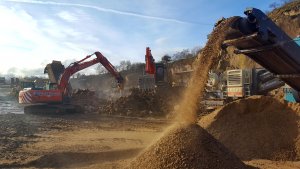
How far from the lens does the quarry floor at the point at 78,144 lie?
27.0 ft

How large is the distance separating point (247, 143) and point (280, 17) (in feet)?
63.9

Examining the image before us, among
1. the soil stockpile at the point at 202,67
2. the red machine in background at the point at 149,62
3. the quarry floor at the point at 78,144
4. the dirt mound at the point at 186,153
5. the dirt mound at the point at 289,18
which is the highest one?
the dirt mound at the point at 289,18

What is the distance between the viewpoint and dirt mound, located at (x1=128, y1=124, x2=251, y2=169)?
18.5 feet

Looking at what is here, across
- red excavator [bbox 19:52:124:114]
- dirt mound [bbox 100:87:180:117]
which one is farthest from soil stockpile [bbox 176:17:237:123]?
red excavator [bbox 19:52:124:114]

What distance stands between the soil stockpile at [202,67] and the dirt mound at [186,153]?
78cm

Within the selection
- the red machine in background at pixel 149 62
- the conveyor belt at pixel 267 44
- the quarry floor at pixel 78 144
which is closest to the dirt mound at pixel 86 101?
the red machine in background at pixel 149 62

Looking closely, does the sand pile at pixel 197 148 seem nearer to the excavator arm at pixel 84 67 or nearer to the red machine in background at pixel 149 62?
the red machine in background at pixel 149 62

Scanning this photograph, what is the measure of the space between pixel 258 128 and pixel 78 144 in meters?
4.88

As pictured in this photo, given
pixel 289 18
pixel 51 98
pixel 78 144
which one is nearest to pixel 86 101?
pixel 51 98

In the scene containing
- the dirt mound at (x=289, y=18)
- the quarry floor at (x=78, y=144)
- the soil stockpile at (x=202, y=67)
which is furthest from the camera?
the dirt mound at (x=289, y=18)

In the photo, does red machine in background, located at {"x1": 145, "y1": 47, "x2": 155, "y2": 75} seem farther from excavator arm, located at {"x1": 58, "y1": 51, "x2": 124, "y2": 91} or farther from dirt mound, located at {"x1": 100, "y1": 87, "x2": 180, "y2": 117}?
excavator arm, located at {"x1": 58, "y1": 51, "x2": 124, "y2": 91}

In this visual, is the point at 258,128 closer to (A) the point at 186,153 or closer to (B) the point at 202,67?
(B) the point at 202,67

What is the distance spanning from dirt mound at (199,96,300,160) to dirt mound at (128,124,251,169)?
244cm

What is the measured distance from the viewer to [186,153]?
225 inches
